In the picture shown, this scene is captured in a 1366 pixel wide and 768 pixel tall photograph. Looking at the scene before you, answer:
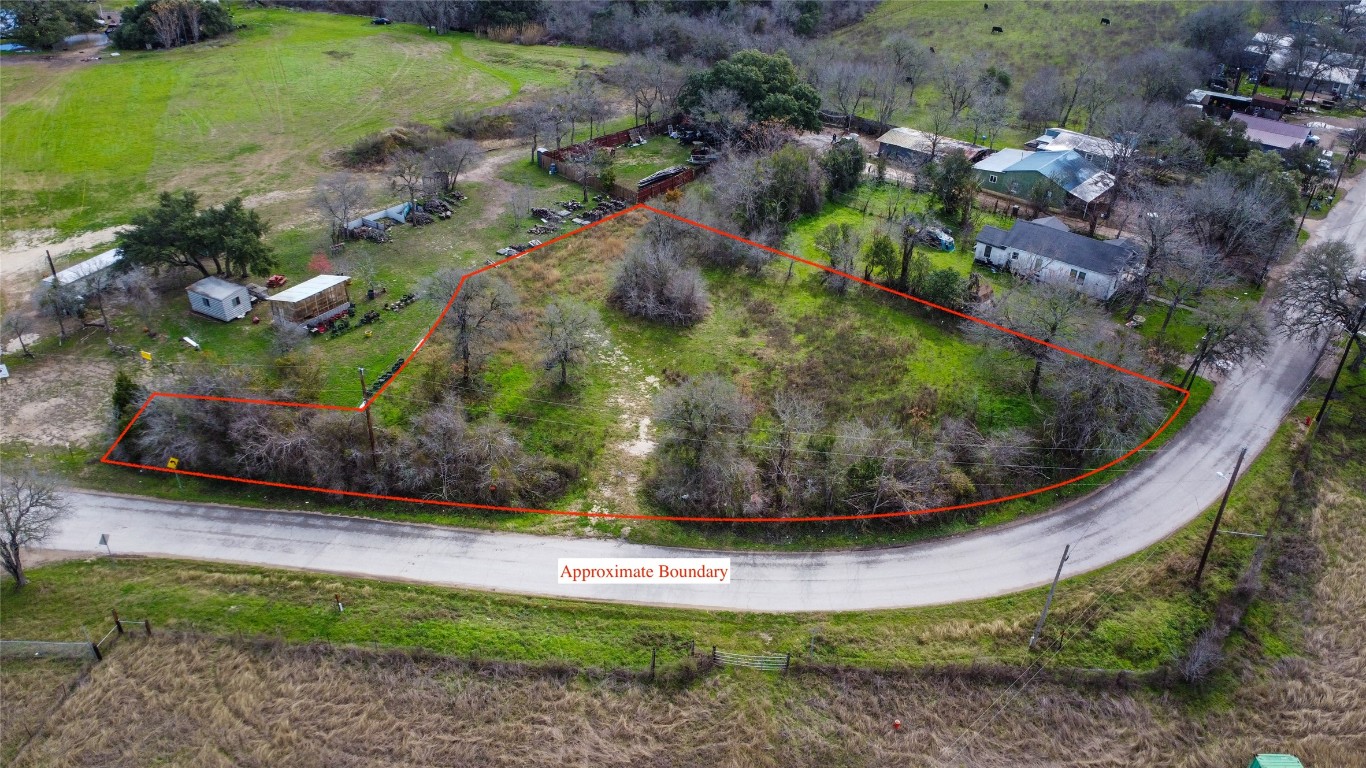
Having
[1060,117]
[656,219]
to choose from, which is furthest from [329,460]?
[1060,117]

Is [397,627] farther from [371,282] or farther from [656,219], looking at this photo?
[656,219]

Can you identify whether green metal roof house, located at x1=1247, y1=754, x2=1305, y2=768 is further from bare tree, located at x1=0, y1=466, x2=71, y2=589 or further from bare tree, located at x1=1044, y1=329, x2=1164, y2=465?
bare tree, located at x1=0, y1=466, x2=71, y2=589

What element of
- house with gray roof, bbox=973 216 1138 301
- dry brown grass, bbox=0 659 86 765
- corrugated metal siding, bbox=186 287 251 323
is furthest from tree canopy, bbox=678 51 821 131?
dry brown grass, bbox=0 659 86 765

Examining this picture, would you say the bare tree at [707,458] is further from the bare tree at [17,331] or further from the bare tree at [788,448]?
the bare tree at [17,331]

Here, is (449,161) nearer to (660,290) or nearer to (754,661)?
(660,290)

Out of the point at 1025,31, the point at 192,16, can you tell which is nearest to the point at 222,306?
the point at 192,16
